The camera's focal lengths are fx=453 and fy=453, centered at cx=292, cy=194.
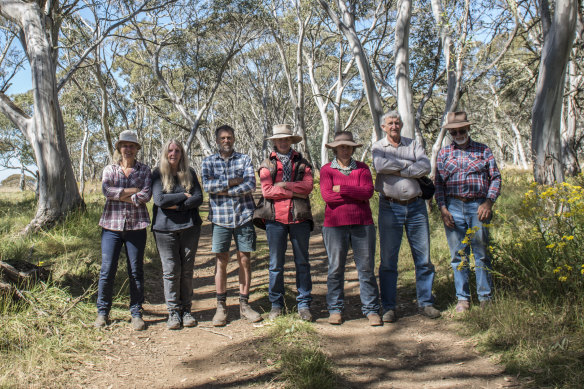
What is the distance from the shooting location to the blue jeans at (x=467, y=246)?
4148 mm

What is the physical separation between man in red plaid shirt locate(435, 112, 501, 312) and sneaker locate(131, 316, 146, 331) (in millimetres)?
2950

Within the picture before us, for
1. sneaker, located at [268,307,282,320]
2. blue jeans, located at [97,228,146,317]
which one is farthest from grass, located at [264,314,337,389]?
blue jeans, located at [97,228,146,317]

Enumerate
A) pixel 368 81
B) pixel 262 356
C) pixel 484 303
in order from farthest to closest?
pixel 368 81
pixel 484 303
pixel 262 356

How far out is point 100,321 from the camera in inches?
163

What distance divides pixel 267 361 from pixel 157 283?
3160 mm

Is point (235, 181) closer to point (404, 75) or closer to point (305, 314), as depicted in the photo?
point (305, 314)

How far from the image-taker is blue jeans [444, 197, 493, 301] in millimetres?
4148

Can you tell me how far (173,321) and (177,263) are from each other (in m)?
0.55

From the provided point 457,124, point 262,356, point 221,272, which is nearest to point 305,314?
point 262,356

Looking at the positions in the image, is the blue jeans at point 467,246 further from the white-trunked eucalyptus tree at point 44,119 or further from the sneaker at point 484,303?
the white-trunked eucalyptus tree at point 44,119

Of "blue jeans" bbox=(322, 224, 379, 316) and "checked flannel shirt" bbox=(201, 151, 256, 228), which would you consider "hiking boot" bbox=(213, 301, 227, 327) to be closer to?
"checked flannel shirt" bbox=(201, 151, 256, 228)

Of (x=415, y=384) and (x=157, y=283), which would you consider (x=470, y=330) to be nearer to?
(x=415, y=384)

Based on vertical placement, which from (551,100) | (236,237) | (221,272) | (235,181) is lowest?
(221,272)

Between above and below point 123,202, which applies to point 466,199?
below
